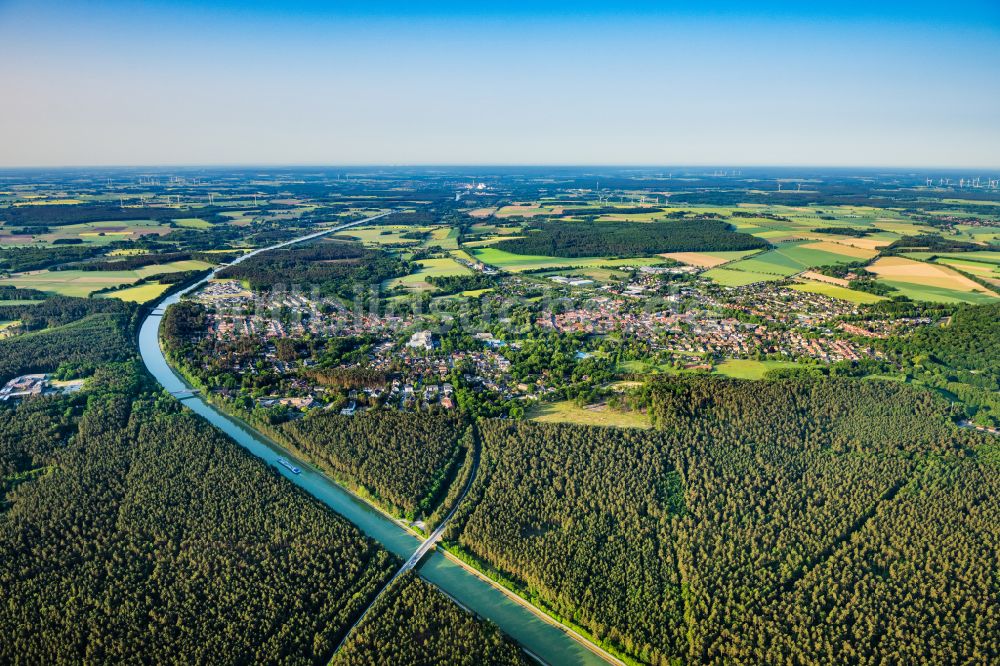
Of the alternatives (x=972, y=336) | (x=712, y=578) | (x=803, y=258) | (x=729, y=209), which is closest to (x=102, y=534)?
(x=712, y=578)

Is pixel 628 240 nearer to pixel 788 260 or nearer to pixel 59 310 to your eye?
pixel 788 260

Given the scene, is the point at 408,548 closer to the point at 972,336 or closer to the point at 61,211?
the point at 972,336

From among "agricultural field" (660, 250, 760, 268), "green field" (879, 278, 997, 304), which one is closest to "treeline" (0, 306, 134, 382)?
"agricultural field" (660, 250, 760, 268)

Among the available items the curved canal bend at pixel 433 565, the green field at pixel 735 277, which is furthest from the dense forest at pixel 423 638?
the green field at pixel 735 277

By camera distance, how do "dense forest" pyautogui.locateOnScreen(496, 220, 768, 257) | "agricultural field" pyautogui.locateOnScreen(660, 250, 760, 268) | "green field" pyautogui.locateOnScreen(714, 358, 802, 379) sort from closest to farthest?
"green field" pyautogui.locateOnScreen(714, 358, 802, 379)
"agricultural field" pyautogui.locateOnScreen(660, 250, 760, 268)
"dense forest" pyautogui.locateOnScreen(496, 220, 768, 257)

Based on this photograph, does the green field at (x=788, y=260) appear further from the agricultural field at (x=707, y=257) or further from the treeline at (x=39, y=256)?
the treeline at (x=39, y=256)

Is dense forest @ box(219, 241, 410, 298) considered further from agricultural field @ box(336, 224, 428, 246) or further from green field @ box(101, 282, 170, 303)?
agricultural field @ box(336, 224, 428, 246)
